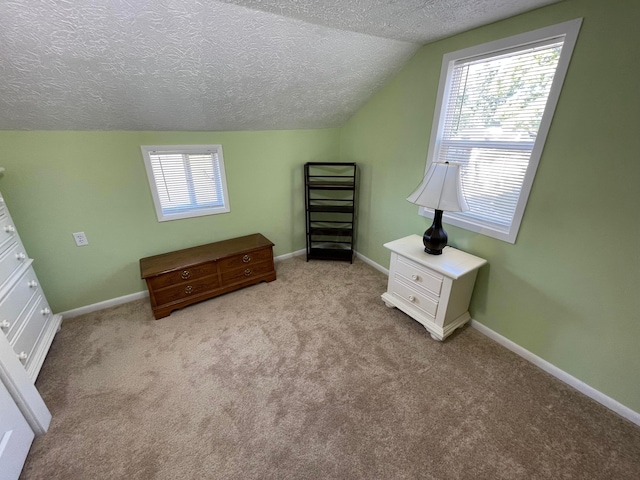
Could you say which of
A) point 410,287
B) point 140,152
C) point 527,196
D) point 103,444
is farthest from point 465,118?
point 103,444

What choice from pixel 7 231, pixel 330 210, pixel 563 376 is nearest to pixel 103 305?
pixel 7 231

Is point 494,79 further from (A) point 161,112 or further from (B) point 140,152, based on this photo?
(B) point 140,152

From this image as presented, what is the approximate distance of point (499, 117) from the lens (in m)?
1.69

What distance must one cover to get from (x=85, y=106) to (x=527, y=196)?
9.32ft

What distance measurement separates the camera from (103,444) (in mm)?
1315

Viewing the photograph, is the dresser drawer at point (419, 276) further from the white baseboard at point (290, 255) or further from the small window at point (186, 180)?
the small window at point (186, 180)

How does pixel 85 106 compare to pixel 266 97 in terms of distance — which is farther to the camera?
pixel 266 97

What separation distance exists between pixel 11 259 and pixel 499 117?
10.6 feet

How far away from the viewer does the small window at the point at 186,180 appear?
2248 millimetres

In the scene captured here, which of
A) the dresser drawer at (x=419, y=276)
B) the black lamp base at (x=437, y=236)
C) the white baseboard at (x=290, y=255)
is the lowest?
the white baseboard at (x=290, y=255)

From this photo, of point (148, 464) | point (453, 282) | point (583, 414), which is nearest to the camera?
point (148, 464)

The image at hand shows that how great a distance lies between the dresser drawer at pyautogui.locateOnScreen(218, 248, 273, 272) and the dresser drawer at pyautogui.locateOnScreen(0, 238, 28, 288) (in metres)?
1.25

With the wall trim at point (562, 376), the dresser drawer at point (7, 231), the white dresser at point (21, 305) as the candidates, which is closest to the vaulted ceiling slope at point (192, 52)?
the dresser drawer at point (7, 231)

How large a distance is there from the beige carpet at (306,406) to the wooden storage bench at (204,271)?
8.1 inches
